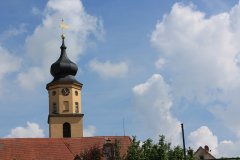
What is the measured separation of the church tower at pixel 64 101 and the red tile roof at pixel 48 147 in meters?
6.50

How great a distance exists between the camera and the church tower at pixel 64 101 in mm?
81812

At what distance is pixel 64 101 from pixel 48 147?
438 inches

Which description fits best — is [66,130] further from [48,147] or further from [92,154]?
[92,154]

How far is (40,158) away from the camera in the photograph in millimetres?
71938

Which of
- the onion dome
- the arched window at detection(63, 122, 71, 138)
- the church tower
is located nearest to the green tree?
the church tower

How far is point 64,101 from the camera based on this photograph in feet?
274

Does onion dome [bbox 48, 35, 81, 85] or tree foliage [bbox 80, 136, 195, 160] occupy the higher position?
onion dome [bbox 48, 35, 81, 85]

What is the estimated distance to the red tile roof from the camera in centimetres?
7200

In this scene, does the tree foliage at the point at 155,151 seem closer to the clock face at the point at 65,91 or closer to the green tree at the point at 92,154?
the green tree at the point at 92,154

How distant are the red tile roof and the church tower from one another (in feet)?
21.3

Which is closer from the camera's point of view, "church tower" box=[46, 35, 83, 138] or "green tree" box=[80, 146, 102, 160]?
"green tree" box=[80, 146, 102, 160]

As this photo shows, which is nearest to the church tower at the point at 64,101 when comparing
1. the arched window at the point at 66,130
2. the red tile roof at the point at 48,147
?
the arched window at the point at 66,130

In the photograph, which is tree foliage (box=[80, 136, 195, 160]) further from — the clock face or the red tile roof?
the clock face

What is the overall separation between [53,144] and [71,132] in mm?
8098
